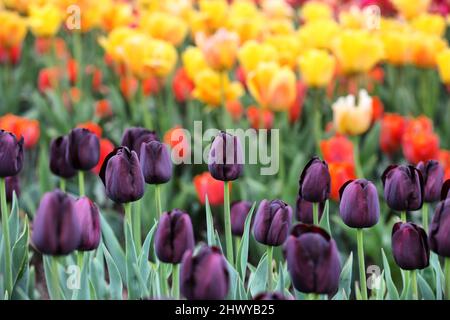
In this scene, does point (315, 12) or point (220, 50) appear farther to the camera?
point (315, 12)

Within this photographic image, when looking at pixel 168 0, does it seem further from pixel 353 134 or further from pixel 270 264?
pixel 270 264

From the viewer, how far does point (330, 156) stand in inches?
101

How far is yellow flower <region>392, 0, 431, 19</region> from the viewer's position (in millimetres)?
3494

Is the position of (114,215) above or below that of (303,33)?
below

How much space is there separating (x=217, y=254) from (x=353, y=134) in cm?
156

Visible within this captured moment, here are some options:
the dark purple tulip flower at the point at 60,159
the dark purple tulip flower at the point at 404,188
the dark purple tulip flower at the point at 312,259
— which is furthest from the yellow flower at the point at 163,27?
the dark purple tulip flower at the point at 312,259

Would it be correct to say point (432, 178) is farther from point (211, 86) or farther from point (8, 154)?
point (211, 86)

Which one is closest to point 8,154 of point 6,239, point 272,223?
point 6,239

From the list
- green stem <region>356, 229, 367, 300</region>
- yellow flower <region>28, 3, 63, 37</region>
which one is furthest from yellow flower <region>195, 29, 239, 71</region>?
green stem <region>356, 229, 367, 300</region>

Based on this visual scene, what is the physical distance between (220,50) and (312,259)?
1.63m

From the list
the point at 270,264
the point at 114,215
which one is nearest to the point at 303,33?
the point at 114,215

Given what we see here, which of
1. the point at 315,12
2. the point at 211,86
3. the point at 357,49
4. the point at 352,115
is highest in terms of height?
the point at 315,12

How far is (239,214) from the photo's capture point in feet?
5.56

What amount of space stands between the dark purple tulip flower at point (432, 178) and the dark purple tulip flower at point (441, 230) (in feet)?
0.80
